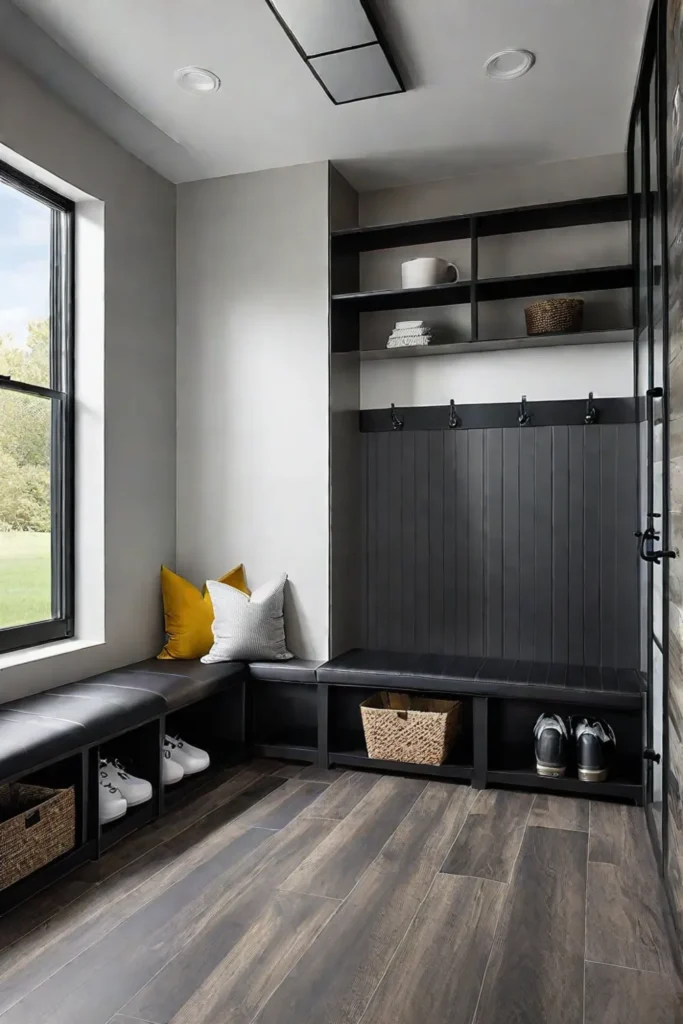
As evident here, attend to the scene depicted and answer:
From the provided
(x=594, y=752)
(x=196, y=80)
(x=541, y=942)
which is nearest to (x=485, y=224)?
(x=196, y=80)

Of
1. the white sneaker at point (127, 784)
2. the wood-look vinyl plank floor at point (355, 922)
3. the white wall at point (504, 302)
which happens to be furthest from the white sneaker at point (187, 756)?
the white wall at point (504, 302)

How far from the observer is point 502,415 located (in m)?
3.80

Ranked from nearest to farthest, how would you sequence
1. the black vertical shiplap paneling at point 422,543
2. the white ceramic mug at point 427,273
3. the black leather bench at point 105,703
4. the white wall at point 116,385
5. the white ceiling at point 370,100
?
1. the black leather bench at point 105,703
2. the white ceiling at point 370,100
3. the white wall at point 116,385
4. the white ceramic mug at point 427,273
5. the black vertical shiplap paneling at point 422,543

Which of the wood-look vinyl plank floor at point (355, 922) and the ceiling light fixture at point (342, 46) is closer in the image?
the wood-look vinyl plank floor at point (355, 922)

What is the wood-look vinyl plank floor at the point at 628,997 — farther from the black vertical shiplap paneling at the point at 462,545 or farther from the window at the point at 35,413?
the window at the point at 35,413

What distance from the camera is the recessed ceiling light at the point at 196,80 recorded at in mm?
3002

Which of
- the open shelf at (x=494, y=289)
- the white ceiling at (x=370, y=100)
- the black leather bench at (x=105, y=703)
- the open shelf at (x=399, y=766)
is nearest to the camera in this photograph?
the black leather bench at (x=105, y=703)

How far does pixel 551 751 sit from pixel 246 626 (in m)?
1.42

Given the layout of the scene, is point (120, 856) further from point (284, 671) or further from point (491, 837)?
point (491, 837)

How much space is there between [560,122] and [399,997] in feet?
10.8

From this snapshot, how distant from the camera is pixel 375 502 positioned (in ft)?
13.2

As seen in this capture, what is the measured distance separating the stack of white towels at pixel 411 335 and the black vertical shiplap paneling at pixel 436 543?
17.8 inches

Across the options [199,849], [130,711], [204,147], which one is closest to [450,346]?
[204,147]

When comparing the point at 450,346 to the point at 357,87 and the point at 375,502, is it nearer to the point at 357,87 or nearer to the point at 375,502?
the point at 375,502
